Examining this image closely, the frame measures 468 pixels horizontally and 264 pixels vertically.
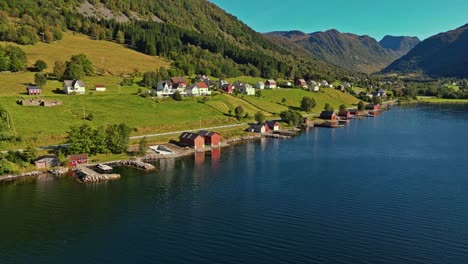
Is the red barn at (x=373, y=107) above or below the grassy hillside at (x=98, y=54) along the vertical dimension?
below

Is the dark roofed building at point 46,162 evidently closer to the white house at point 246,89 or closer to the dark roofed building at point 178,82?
the dark roofed building at point 178,82

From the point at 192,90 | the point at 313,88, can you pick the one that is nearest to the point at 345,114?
the point at 313,88

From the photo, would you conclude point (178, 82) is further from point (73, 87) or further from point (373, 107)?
point (373, 107)

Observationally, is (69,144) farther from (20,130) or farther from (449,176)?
(449,176)

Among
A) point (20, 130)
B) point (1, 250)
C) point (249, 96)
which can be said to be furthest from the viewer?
point (249, 96)

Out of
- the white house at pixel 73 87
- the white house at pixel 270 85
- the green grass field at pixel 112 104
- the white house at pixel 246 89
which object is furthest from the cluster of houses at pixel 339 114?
the white house at pixel 73 87

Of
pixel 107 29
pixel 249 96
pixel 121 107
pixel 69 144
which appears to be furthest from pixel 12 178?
pixel 107 29

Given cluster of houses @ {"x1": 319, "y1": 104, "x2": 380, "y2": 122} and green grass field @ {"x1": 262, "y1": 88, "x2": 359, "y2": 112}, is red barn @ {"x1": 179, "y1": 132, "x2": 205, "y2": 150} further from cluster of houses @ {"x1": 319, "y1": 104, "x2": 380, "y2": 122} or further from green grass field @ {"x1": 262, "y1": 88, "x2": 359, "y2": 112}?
green grass field @ {"x1": 262, "y1": 88, "x2": 359, "y2": 112}
